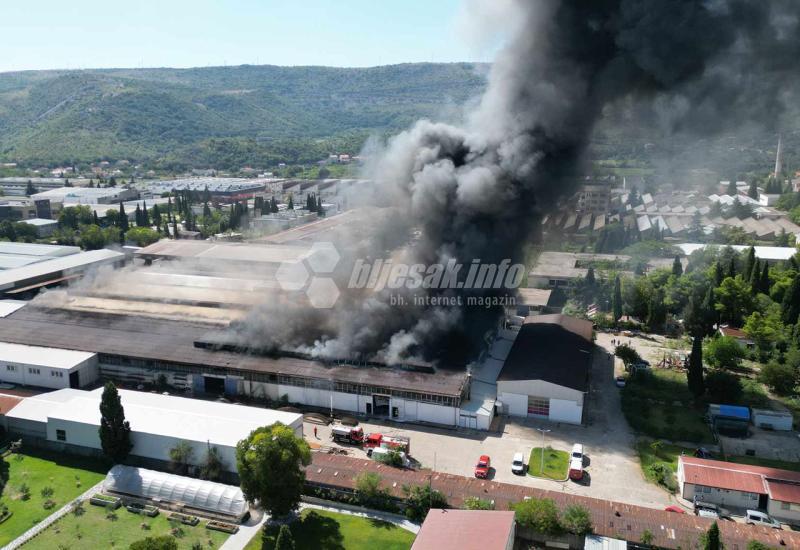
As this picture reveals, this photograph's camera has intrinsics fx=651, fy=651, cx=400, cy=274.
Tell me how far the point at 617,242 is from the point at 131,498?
179 ft

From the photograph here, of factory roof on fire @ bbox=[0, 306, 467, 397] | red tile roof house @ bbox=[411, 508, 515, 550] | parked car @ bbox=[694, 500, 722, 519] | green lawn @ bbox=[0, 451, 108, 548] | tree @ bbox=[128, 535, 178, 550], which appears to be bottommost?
green lawn @ bbox=[0, 451, 108, 548]

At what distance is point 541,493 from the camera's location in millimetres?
23094

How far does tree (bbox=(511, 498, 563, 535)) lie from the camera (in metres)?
20.8

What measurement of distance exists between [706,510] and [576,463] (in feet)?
15.6

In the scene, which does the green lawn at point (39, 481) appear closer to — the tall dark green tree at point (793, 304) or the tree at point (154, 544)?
the tree at point (154, 544)

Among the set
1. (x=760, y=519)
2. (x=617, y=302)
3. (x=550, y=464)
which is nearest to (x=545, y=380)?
(x=550, y=464)

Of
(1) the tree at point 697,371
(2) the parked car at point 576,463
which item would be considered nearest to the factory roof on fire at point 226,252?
(1) the tree at point 697,371

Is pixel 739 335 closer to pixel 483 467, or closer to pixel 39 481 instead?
pixel 483 467

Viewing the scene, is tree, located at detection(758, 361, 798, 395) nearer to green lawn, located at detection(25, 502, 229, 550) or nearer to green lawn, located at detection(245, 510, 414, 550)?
green lawn, located at detection(245, 510, 414, 550)

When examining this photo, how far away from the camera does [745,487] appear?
23.2 m

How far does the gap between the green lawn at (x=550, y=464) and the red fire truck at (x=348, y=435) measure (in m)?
7.19

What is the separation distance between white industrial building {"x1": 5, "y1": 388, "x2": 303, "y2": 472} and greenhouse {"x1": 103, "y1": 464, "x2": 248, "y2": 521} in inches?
59.6

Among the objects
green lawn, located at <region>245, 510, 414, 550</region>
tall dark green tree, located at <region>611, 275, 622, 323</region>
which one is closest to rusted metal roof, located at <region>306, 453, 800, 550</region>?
green lawn, located at <region>245, 510, 414, 550</region>

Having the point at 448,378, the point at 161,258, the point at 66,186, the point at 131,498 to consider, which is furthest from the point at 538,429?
the point at 66,186
